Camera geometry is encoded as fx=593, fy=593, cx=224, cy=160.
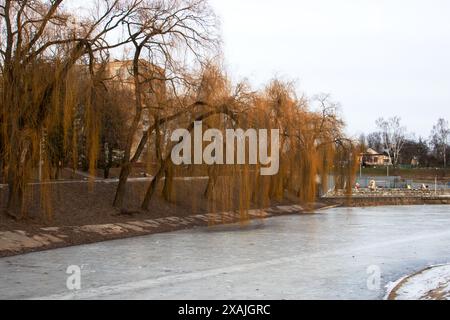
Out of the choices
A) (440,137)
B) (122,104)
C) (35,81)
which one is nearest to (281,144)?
(122,104)

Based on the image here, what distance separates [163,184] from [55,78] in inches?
490

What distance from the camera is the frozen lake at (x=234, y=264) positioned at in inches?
427

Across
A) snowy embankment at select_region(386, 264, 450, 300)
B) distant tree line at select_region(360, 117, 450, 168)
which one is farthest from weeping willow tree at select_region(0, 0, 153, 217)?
distant tree line at select_region(360, 117, 450, 168)

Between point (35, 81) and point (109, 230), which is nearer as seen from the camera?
point (35, 81)

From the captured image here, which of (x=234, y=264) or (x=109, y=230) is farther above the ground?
(x=109, y=230)

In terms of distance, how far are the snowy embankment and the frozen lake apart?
1.08 ft

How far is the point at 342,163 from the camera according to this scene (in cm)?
3762

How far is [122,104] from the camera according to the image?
2422cm

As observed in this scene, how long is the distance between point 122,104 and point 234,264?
1165 centimetres

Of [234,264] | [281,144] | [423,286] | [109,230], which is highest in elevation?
[281,144]

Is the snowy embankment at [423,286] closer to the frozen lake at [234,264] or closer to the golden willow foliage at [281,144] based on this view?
the frozen lake at [234,264]

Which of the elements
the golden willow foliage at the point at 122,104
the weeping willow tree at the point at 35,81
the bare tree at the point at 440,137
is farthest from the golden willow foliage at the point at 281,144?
the bare tree at the point at 440,137

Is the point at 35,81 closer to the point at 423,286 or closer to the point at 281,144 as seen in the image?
the point at 423,286

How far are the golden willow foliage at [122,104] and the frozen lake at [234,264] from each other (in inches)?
120
